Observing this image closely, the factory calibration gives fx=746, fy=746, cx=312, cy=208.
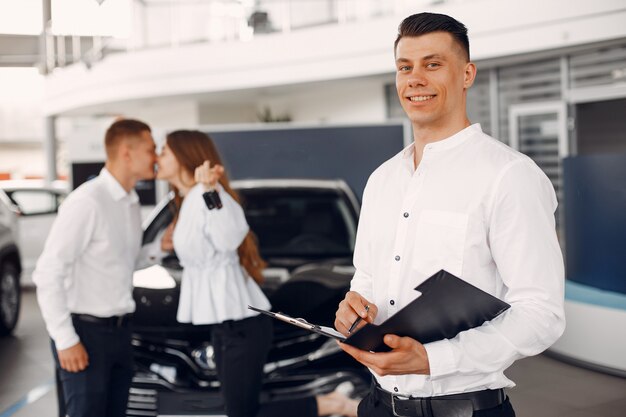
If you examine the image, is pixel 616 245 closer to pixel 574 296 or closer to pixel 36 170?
pixel 574 296

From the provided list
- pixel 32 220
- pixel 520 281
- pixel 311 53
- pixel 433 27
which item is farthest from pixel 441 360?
pixel 311 53

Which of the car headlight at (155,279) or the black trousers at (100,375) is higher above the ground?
the car headlight at (155,279)

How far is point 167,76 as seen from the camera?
595 inches

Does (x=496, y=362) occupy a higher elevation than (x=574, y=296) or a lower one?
higher

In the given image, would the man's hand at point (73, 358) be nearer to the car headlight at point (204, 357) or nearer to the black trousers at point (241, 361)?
the black trousers at point (241, 361)

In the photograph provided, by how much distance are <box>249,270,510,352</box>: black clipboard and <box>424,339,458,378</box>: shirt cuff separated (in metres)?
0.03

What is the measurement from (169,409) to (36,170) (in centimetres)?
3815

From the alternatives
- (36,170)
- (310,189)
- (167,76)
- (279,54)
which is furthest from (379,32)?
(36,170)

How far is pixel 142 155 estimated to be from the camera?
9.55 ft

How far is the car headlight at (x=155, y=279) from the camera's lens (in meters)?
3.47

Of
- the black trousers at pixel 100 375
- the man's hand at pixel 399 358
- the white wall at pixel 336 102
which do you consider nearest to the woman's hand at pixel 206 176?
the black trousers at pixel 100 375

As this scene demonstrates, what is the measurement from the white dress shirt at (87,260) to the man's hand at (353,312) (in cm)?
131

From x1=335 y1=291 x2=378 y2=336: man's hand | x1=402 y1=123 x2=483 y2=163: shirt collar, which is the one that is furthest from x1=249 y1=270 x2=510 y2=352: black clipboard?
x1=402 y1=123 x2=483 y2=163: shirt collar

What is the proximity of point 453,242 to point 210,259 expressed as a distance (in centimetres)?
155
